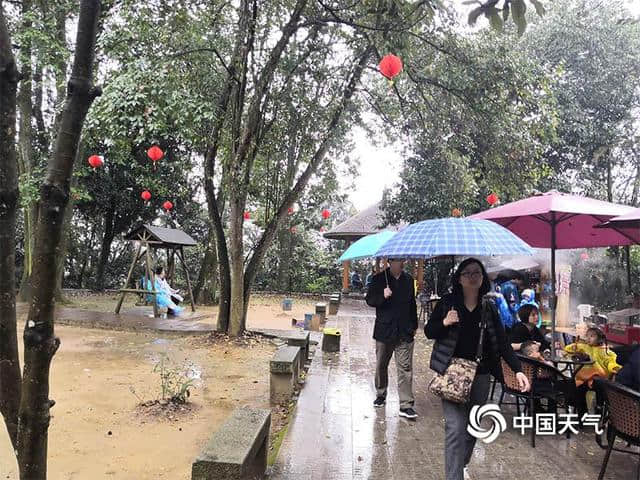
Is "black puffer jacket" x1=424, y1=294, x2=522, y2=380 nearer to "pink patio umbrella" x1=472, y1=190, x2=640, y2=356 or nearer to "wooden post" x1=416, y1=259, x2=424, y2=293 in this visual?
"pink patio umbrella" x1=472, y1=190, x2=640, y2=356

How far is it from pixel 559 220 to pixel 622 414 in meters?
2.86

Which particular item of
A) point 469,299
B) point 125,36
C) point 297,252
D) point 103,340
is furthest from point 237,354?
point 297,252

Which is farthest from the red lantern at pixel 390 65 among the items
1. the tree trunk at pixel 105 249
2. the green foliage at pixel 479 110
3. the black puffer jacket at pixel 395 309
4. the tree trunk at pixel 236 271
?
the tree trunk at pixel 105 249

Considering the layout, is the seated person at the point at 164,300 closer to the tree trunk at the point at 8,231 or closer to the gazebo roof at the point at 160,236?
the gazebo roof at the point at 160,236

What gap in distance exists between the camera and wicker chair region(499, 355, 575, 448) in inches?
178

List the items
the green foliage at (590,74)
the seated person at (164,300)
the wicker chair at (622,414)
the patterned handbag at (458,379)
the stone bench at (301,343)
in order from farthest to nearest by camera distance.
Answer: the green foliage at (590,74), the seated person at (164,300), the stone bench at (301,343), the wicker chair at (622,414), the patterned handbag at (458,379)

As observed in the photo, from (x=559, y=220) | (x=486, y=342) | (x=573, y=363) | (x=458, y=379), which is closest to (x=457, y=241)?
(x=486, y=342)

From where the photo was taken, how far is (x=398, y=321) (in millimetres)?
5168

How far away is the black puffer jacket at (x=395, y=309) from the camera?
5.17m

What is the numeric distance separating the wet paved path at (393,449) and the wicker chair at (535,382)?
1.09 ft

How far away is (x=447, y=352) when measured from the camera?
3312 millimetres

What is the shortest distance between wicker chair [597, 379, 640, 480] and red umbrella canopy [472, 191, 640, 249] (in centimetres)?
214

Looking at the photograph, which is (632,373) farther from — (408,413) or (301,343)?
(301,343)

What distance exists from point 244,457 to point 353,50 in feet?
26.7
